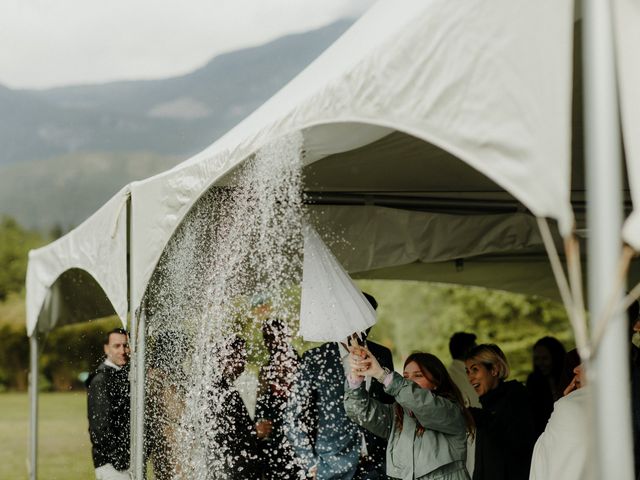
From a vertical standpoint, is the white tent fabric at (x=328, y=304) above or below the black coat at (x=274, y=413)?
above

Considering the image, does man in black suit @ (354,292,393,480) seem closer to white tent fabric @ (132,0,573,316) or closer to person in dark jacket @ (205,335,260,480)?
person in dark jacket @ (205,335,260,480)

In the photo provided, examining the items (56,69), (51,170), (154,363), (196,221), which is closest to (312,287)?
(196,221)

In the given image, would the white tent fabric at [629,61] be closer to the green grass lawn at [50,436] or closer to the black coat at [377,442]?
the black coat at [377,442]

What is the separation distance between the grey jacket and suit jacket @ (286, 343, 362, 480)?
32cm

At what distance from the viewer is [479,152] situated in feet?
7.54

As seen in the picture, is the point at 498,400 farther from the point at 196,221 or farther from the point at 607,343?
the point at 607,343

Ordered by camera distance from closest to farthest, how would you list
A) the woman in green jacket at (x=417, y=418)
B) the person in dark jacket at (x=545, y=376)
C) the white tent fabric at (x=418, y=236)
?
1. the woman in green jacket at (x=417, y=418)
2. the white tent fabric at (x=418, y=236)
3. the person in dark jacket at (x=545, y=376)

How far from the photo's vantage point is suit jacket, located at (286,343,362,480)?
4918 mm

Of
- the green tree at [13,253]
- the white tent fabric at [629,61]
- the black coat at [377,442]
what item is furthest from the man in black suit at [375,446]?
the green tree at [13,253]

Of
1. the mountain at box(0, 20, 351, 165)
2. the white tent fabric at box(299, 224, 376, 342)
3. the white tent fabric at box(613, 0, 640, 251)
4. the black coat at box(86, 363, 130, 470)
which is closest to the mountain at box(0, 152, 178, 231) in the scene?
the mountain at box(0, 20, 351, 165)

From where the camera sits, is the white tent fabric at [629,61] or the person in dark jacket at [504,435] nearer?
the white tent fabric at [629,61]

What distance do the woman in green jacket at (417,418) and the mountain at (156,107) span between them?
2661 inches

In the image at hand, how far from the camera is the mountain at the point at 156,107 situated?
72938 millimetres

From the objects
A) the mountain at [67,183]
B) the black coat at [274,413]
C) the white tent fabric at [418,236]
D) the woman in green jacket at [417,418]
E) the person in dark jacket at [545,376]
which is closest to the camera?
the woman in green jacket at [417,418]
